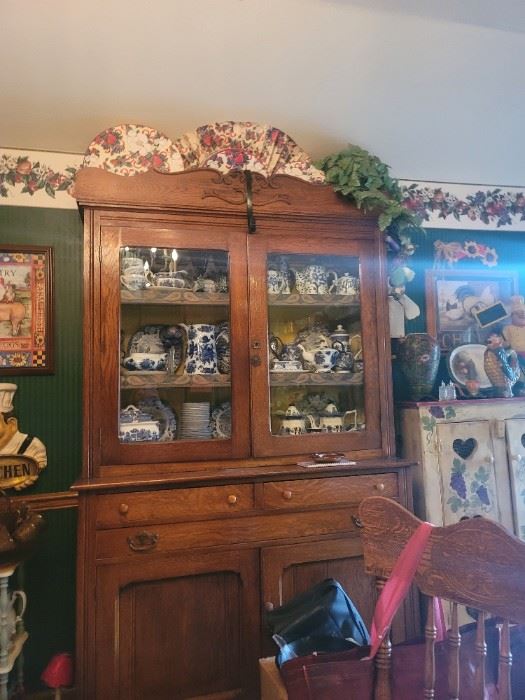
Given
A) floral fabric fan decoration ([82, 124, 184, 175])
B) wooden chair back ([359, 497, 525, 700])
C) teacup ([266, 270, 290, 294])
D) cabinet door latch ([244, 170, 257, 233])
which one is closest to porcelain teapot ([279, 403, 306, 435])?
teacup ([266, 270, 290, 294])

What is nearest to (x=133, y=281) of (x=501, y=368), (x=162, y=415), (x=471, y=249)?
(x=162, y=415)

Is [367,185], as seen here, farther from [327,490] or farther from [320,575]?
[320,575]

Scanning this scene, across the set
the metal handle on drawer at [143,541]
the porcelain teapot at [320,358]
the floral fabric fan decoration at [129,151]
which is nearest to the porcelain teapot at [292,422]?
the porcelain teapot at [320,358]

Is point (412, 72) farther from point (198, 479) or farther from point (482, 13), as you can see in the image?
point (198, 479)

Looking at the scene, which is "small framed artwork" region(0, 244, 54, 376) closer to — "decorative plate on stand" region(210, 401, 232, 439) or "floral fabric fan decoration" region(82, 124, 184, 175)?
"floral fabric fan decoration" region(82, 124, 184, 175)

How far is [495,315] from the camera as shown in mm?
2334

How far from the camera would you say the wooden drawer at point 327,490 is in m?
1.57

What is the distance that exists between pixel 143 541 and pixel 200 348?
2.17ft

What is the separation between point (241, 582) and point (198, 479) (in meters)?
0.36

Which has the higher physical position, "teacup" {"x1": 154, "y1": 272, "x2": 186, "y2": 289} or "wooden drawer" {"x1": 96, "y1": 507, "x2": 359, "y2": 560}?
"teacup" {"x1": 154, "y1": 272, "x2": 186, "y2": 289}

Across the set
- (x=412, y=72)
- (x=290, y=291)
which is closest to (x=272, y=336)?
(x=290, y=291)

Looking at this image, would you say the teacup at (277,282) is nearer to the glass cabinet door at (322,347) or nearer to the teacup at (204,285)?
the glass cabinet door at (322,347)

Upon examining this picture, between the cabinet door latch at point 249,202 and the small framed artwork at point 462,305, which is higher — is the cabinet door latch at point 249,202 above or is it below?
above

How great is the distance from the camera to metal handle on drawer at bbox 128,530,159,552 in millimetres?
1441
